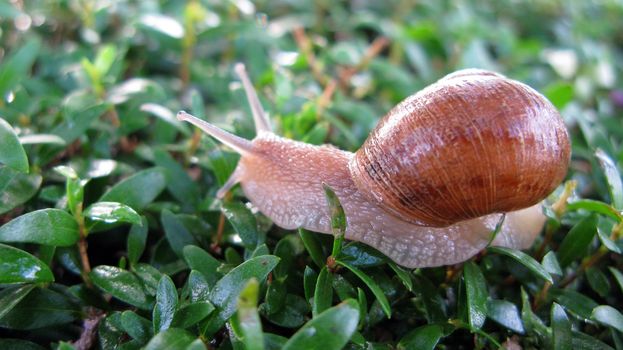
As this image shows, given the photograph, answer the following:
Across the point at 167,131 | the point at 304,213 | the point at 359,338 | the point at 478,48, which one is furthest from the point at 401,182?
the point at 478,48

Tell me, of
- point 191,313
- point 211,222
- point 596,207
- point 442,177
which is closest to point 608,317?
point 596,207

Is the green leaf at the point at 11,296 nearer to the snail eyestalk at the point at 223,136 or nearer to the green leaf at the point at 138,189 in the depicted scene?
the green leaf at the point at 138,189

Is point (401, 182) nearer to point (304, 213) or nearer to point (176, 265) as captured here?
point (304, 213)

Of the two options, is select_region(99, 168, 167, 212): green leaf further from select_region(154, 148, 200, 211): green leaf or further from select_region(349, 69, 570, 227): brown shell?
select_region(349, 69, 570, 227): brown shell

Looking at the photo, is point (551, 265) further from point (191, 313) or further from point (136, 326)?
point (136, 326)

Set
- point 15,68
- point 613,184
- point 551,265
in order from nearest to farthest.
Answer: point 551,265 → point 613,184 → point 15,68

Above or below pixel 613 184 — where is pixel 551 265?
below

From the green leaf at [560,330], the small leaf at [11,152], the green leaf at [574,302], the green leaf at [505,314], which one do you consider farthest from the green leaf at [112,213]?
the green leaf at [574,302]
